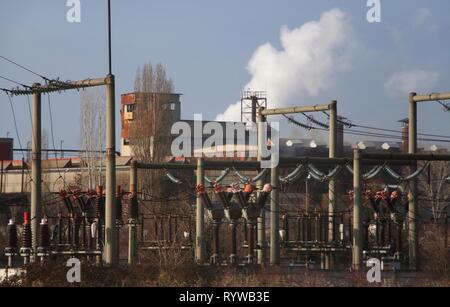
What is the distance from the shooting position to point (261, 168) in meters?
36.0

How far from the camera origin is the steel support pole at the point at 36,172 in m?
31.3

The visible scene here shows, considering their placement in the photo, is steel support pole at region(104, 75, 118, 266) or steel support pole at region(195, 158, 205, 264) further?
steel support pole at region(195, 158, 205, 264)

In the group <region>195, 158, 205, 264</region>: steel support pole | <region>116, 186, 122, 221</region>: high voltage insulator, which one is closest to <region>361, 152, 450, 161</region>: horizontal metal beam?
<region>195, 158, 205, 264</region>: steel support pole

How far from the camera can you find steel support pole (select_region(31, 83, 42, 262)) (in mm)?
31328

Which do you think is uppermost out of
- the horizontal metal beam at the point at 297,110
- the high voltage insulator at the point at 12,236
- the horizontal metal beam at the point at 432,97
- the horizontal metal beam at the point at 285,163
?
the horizontal metal beam at the point at 432,97

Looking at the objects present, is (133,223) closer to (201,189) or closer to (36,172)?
(201,189)

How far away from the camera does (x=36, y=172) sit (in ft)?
103

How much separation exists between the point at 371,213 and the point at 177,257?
52.5 feet

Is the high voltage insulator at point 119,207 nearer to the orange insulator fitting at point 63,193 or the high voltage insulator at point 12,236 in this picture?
the orange insulator fitting at point 63,193

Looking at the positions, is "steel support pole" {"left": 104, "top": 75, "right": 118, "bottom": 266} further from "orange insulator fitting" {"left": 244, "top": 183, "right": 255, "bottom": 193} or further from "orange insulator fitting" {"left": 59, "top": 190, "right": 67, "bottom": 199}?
"orange insulator fitting" {"left": 244, "top": 183, "right": 255, "bottom": 193}

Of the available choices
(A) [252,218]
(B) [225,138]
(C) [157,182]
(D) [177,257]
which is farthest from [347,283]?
(B) [225,138]

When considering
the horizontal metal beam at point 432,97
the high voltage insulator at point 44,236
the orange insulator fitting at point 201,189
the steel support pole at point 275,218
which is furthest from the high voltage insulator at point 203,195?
the horizontal metal beam at point 432,97

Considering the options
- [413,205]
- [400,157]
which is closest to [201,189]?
[400,157]
